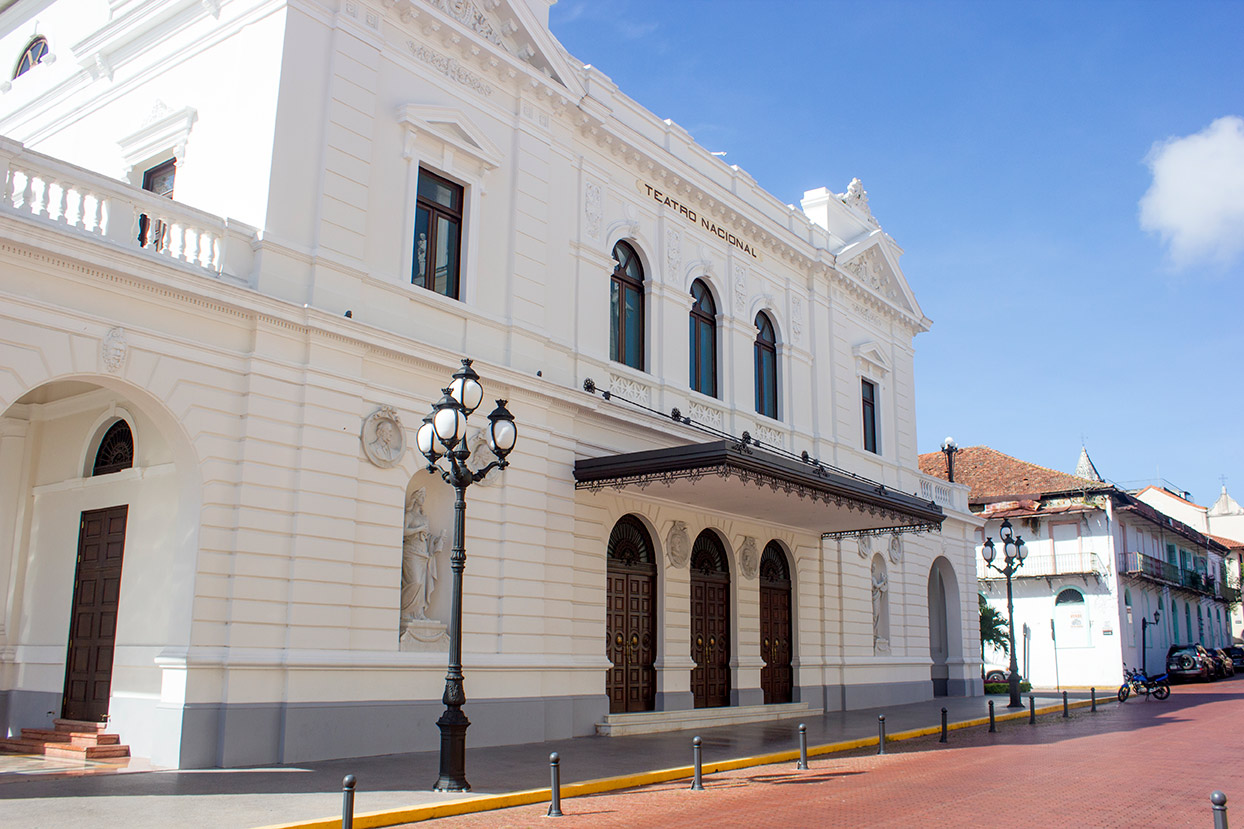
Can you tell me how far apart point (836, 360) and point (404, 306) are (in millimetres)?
14737

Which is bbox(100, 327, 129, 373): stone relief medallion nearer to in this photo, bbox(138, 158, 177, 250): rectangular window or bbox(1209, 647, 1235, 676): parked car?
bbox(138, 158, 177, 250): rectangular window

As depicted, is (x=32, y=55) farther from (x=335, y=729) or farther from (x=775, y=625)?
(x=775, y=625)

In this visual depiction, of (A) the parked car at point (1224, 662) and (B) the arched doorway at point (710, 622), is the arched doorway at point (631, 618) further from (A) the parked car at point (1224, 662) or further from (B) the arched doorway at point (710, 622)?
(A) the parked car at point (1224, 662)

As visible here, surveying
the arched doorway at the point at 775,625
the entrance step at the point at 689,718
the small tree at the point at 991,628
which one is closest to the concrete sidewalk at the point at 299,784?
the entrance step at the point at 689,718

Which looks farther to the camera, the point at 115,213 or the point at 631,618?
the point at 631,618

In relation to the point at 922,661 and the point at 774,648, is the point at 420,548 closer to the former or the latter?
the point at 774,648

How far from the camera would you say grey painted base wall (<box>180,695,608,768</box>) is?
1239 cm

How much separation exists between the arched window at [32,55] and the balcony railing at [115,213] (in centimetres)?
902

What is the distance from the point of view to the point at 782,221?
26312 mm

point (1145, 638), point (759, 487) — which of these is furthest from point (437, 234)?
point (1145, 638)

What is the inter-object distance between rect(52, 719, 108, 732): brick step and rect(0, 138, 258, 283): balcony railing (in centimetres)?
606

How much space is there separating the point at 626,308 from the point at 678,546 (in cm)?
488

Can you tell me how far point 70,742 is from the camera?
43.4 feet

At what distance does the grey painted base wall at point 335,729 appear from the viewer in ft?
40.7
